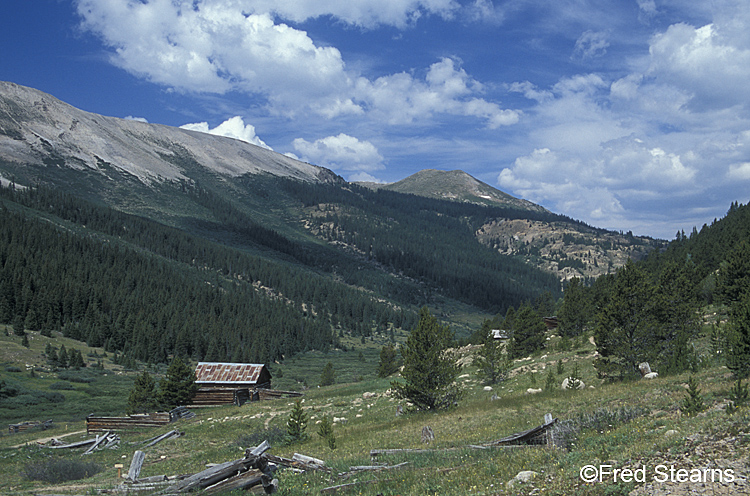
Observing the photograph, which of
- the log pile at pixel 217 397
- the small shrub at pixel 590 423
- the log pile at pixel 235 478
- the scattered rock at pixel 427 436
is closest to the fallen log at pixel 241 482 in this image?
the log pile at pixel 235 478

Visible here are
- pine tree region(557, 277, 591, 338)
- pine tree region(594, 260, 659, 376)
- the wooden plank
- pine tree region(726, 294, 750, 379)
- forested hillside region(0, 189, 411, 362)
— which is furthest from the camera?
forested hillside region(0, 189, 411, 362)

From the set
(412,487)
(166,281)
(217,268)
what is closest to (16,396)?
(412,487)

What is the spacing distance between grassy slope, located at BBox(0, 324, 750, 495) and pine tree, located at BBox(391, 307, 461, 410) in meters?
1.56

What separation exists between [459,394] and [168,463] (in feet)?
58.2

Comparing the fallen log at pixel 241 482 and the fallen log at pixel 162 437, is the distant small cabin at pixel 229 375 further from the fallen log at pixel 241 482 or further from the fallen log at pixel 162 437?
the fallen log at pixel 241 482

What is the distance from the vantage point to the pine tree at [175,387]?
44562 millimetres

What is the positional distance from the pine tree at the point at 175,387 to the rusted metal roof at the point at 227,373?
17.0 feet

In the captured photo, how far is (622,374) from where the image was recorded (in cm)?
2577

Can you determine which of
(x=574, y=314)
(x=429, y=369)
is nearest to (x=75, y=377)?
(x=429, y=369)

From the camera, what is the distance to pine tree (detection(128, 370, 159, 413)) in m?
41.6

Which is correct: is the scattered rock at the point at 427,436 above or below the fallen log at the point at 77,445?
above

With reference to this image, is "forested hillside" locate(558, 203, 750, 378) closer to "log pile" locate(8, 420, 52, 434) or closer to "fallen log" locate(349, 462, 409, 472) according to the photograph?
"fallen log" locate(349, 462, 409, 472)

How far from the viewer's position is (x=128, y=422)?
118 feet

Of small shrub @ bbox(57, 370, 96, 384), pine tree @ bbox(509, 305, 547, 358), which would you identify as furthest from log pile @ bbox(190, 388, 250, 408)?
pine tree @ bbox(509, 305, 547, 358)
